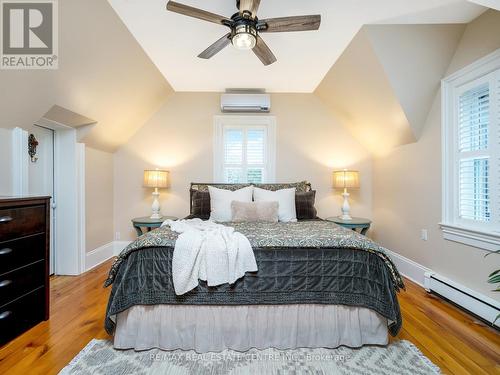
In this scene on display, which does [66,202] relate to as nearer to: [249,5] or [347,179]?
[249,5]

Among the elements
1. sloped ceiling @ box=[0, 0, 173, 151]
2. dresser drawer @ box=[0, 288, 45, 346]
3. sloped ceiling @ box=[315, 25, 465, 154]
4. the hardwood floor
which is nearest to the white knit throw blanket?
the hardwood floor

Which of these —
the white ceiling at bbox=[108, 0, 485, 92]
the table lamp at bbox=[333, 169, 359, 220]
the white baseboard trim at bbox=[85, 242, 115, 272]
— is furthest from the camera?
the table lamp at bbox=[333, 169, 359, 220]

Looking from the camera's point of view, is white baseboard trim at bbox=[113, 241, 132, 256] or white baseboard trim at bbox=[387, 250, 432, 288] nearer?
white baseboard trim at bbox=[387, 250, 432, 288]

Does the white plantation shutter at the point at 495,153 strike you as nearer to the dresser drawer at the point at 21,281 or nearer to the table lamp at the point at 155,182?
the table lamp at the point at 155,182

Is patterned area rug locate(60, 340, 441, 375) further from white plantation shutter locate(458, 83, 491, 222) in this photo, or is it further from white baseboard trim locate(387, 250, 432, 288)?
white plantation shutter locate(458, 83, 491, 222)

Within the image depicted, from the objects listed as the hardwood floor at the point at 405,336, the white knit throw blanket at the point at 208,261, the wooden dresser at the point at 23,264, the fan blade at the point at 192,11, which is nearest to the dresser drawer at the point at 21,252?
the wooden dresser at the point at 23,264

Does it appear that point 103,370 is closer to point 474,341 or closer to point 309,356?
point 309,356

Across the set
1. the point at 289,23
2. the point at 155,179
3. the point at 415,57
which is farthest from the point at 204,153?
the point at 415,57

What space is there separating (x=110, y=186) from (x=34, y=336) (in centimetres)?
228

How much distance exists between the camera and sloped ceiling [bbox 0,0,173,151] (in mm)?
1948

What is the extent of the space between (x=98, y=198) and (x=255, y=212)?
7.59 feet

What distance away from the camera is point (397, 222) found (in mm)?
3203

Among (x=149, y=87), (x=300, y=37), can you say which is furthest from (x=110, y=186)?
(x=300, y=37)

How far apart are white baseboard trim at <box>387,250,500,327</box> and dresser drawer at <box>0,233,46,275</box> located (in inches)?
142
